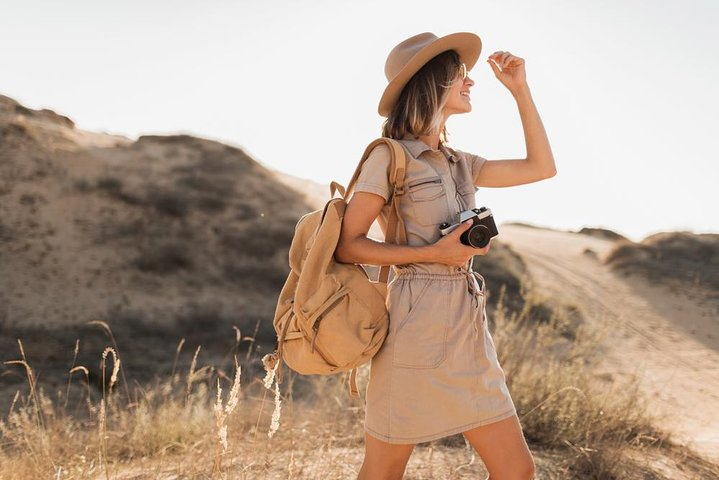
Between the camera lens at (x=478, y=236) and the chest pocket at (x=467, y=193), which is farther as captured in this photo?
the chest pocket at (x=467, y=193)

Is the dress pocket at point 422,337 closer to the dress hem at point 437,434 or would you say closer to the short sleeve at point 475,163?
the dress hem at point 437,434

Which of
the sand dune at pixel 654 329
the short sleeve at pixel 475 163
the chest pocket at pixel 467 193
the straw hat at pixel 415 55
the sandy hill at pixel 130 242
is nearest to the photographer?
the straw hat at pixel 415 55

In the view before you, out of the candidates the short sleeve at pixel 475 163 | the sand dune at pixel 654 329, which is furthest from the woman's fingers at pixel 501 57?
the sand dune at pixel 654 329

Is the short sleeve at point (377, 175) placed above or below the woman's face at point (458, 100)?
below

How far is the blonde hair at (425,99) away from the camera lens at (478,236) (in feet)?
1.42

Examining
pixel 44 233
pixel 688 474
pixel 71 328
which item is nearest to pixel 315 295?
pixel 688 474

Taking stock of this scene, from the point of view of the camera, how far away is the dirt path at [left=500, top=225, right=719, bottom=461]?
7609 mm

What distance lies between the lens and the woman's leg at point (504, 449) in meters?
1.82

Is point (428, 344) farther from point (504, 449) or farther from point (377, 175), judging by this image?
point (377, 175)

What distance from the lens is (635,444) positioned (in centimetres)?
440

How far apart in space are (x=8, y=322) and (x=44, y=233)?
3744 mm

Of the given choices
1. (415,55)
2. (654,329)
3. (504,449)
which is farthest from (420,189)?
(654,329)

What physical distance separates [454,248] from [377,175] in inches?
13.5

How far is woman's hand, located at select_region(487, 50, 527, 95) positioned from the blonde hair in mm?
256
